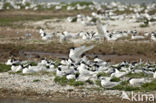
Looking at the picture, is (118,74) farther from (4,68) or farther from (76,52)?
(4,68)

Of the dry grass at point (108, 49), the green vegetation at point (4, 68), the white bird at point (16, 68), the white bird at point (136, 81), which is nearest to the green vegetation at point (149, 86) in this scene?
the white bird at point (136, 81)

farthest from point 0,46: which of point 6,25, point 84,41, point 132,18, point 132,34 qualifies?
point 132,18

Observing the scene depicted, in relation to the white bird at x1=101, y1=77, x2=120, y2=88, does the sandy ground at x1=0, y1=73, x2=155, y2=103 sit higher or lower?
lower

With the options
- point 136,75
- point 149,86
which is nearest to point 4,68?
point 136,75

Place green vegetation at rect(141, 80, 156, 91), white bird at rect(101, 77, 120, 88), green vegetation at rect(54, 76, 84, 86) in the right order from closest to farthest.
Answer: green vegetation at rect(141, 80, 156, 91)
white bird at rect(101, 77, 120, 88)
green vegetation at rect(54, 76, 84, 86)

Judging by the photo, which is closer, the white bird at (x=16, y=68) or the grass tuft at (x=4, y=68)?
the white bird at (x=16, y=68)

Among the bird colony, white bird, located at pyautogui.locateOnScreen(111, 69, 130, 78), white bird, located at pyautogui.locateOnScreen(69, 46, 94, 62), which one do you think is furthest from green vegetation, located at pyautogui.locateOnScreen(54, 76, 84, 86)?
white bird, located at pyautogui.locateOnScreen(69, 46, 94, 62)

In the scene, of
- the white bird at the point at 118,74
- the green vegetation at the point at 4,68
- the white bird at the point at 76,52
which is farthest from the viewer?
the white bird at the point at 76,52

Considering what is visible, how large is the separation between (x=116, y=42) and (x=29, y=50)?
431 cm

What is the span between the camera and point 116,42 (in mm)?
24312

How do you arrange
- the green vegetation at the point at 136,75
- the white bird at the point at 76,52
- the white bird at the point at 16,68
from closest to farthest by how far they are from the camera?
the green vegetation at the point at 136,75 < the white bird at the point at 16,68 < the white bird at the point at 76,52

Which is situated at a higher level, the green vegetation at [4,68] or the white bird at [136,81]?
the green vegetation at [4,68]

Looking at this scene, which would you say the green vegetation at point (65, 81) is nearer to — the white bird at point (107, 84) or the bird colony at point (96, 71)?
the bird colony at point (96, 71)

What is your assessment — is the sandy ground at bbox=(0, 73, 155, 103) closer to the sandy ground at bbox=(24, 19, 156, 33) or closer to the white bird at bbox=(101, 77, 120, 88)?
the white bird at bbox=(101, 77, 120, 88)
